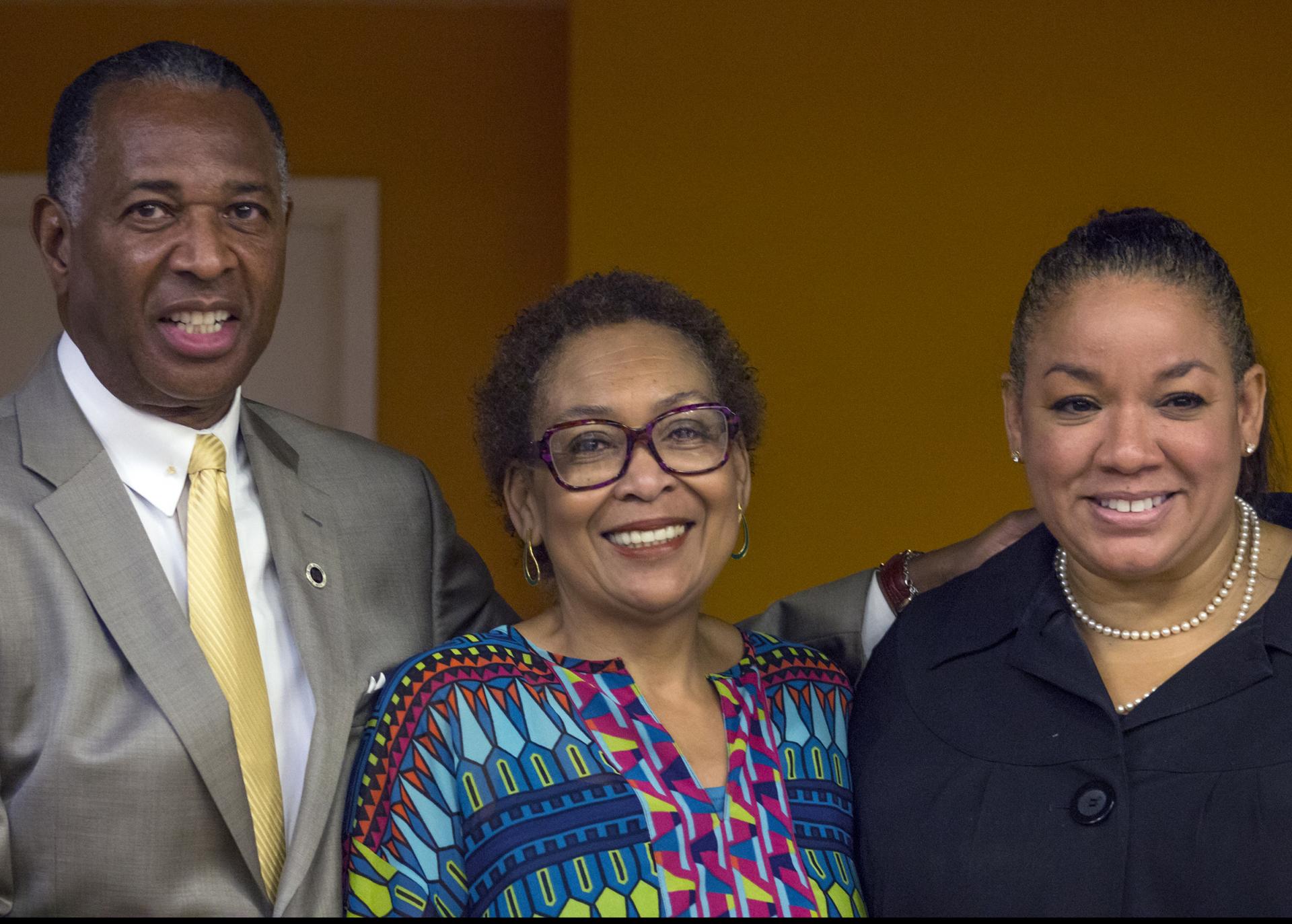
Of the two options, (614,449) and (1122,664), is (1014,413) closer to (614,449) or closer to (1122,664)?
(1122,664)

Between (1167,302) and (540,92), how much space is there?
365 centimetres

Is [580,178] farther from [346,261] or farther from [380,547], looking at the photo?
[380,547]

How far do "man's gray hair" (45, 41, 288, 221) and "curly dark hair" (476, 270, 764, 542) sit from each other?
56 centimetres

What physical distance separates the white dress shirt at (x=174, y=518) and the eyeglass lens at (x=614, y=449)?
1.57ft

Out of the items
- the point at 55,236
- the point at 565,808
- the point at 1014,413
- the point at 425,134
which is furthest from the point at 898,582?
the point at 425,134

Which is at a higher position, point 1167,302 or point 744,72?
point 744,72

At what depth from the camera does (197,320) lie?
2438mm

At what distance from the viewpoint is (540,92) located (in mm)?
5609

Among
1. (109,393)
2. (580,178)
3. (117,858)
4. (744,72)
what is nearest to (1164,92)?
(744,72)

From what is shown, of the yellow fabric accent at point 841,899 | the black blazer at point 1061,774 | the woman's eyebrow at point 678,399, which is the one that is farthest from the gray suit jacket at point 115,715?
the black blazer at point 1061,774

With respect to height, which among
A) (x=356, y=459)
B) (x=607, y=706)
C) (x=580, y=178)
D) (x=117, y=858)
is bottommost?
(x=117, y=858)

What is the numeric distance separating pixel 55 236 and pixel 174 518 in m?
0.45

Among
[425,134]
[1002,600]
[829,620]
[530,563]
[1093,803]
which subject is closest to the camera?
[1093,803]

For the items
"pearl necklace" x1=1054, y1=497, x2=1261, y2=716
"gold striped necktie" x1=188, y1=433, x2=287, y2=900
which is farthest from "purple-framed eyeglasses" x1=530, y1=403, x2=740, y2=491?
"pearl necklace" x1=1054, y1=497, x2=1261, y2=716
